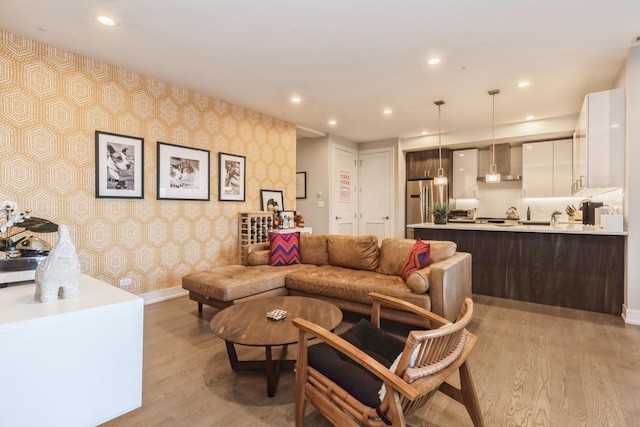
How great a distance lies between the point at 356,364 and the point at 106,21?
319cm

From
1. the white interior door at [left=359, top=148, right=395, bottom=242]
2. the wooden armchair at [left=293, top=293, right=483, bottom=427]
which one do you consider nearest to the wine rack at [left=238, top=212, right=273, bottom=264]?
the white interior door at [left=359, top=148, right=395, bottom=242]

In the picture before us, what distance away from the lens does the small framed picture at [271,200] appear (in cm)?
514

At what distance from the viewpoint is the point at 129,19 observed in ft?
8.46

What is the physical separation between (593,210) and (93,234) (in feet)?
19.0

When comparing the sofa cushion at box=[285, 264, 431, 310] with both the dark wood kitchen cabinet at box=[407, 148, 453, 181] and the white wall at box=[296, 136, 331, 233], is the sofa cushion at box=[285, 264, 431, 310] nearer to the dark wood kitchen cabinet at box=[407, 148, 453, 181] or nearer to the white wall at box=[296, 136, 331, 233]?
the white wall at box=[296, 136, 331, 233]

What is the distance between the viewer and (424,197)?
22.1ft

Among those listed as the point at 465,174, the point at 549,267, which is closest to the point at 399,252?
the point at 549,267

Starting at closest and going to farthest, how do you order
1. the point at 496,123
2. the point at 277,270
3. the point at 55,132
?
the point at 55,132 < the point at 277,270 < the point at 496,123

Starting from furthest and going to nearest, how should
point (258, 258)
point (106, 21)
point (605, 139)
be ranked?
point (258, 258), point (605, 139), point (106, 21)

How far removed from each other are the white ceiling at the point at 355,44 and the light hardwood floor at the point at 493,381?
264 centimetres

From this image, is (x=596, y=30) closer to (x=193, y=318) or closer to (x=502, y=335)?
(x=502, y=335)

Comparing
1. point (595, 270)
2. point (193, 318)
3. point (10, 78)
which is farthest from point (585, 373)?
point (10, 78)

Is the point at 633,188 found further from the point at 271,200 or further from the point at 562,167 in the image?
the point at 271,200

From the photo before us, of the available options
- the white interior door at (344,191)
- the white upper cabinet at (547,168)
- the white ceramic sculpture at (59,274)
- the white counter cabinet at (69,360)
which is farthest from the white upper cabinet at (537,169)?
the white ceramic sculpture at (59,274)
